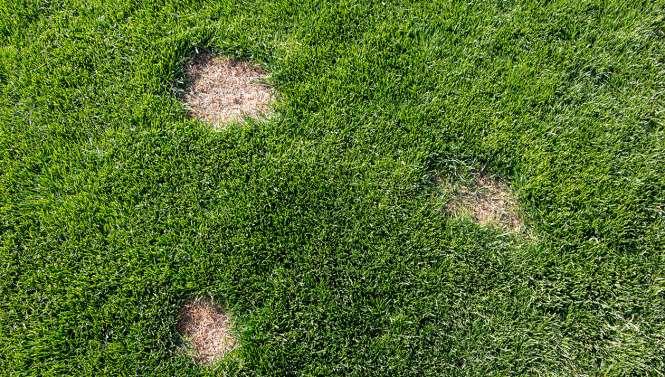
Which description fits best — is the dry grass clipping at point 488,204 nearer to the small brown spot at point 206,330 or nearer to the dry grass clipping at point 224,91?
the dry grass clipping at point 224,91

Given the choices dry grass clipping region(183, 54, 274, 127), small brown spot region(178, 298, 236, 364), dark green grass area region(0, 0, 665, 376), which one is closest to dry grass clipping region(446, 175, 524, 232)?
dark green grass area region(0, 0, 665, 376)

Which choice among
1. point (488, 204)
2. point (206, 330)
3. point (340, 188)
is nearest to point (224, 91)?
point (340, 188)

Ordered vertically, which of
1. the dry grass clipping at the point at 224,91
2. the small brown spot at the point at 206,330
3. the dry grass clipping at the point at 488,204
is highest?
the dry grass clipping at the point at 224,91

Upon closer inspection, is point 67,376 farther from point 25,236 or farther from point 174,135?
point 174,135

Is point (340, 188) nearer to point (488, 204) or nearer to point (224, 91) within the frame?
point (488, 204)

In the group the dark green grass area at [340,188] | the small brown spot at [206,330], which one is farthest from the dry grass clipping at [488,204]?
the small brown spot at [206,330]

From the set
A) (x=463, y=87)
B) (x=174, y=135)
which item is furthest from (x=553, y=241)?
(x=174, y=135)
